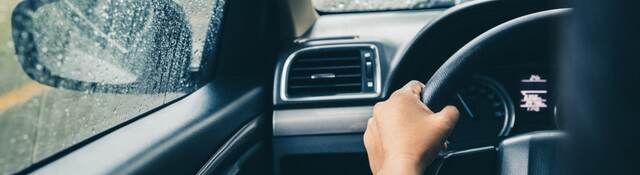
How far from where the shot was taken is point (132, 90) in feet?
5.99

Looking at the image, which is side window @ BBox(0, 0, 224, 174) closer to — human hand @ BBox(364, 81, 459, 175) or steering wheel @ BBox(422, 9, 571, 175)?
human hand @ BBox(364, 81, 459, 175)

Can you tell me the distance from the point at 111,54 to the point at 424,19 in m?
1.52

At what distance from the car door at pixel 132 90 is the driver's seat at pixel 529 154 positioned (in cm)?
79

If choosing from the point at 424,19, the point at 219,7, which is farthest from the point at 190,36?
the point at 424,19

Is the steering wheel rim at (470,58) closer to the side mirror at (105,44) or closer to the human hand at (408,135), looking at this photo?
the human hand at (408,135)

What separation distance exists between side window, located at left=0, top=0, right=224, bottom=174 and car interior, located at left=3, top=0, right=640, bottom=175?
0.04 feet

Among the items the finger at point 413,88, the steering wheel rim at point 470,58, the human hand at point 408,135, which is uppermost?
the steering wheel rim at point 470,58

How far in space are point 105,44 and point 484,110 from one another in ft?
5.31

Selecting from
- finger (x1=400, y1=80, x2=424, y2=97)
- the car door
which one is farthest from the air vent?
finger (x1=400, y1=80, x2=424, y2=97)

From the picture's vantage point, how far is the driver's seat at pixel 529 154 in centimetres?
159

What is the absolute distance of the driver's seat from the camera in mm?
1595

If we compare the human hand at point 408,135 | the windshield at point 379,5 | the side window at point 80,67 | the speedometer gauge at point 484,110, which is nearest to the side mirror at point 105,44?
the side window at point 80,67

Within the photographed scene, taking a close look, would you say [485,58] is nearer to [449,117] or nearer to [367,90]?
[449,117]

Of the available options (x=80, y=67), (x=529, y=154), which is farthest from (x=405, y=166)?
(x=80, y=67)
